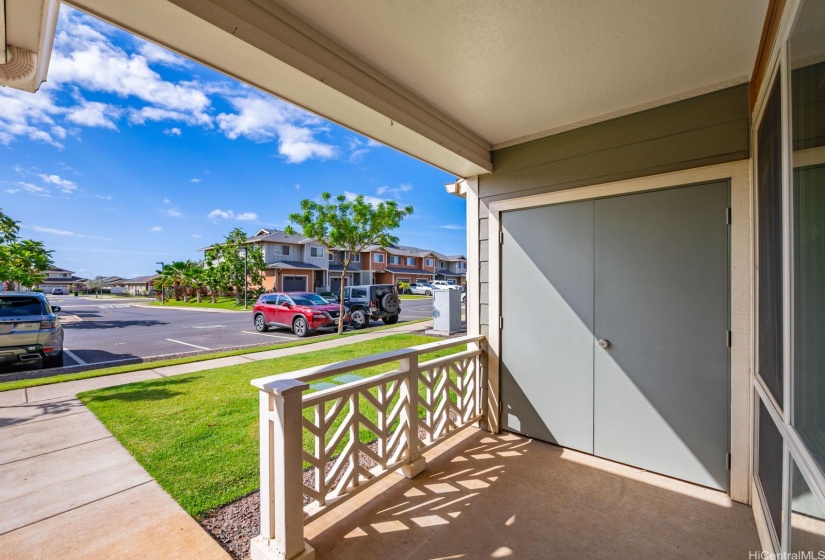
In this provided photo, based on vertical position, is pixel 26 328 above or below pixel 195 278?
below

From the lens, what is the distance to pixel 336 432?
2.06m

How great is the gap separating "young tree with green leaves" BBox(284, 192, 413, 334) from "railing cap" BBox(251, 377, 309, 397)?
8.80 meters

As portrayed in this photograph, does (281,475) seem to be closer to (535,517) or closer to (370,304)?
(535,517)

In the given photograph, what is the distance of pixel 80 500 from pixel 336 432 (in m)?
1.73

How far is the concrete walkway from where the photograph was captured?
1.77 meters

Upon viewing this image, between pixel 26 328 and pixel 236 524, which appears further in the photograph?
pixel 26 328

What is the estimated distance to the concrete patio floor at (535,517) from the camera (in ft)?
5.88

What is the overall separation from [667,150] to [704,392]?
5.45 ft

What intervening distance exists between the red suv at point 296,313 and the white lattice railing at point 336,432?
744cm

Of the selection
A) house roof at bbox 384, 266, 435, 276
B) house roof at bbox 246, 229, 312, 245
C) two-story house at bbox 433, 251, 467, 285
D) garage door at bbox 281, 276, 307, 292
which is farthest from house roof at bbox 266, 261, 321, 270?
two-story house at bbox 433, 251, 467, 285

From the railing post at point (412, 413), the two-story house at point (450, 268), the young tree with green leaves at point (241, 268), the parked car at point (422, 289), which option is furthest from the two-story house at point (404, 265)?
the railing post at point (412, 413)

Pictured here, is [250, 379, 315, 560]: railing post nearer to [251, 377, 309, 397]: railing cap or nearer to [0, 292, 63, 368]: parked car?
[251, 377, 309, 397]: railing cap

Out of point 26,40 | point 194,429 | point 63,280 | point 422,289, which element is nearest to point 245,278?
point 422,289

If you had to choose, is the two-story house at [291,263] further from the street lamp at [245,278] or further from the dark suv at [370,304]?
the dark suv at [370,304]
